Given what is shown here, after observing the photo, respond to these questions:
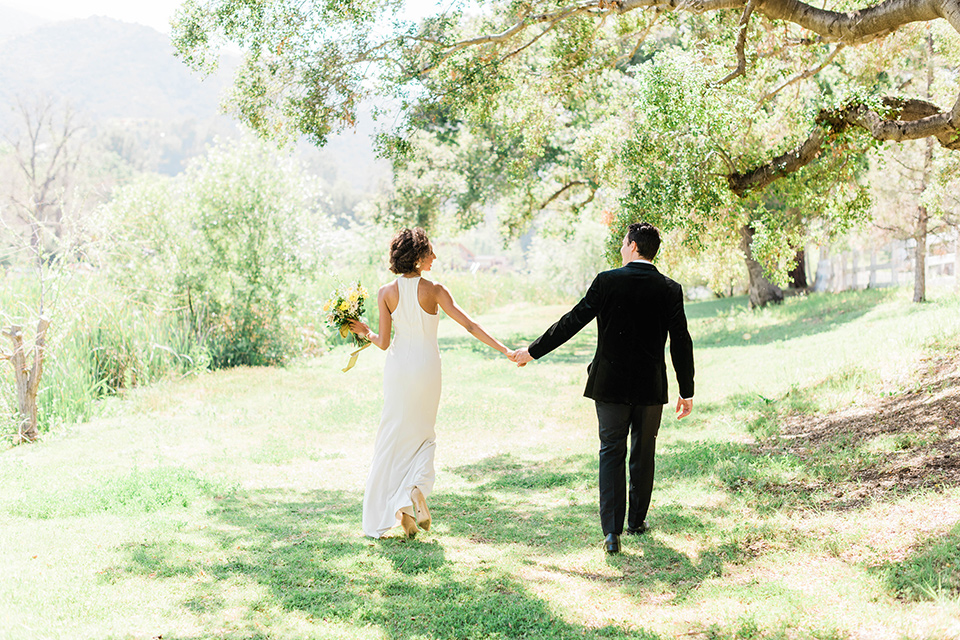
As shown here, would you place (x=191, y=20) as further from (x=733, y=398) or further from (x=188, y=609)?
(x=733, y=398)

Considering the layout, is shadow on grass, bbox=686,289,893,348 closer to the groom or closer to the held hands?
the held hands

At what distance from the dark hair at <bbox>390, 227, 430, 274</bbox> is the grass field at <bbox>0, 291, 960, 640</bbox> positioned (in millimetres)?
2043

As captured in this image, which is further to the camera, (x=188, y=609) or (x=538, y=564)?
(x=538, y=564)

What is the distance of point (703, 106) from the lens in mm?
7637

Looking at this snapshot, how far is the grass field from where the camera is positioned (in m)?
4.04

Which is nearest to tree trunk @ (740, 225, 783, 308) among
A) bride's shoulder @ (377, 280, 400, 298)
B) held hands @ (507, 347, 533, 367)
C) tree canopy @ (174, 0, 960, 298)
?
tree canopy @ (174, 0, 960, 298)

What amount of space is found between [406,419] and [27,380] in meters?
6.46

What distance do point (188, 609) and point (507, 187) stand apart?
65.7 feet

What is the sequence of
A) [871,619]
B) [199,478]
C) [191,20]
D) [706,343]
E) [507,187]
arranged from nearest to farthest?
[871,619], [199,478], [191,20], [706,343], [507,187]

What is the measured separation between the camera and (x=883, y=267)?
30.2 metres

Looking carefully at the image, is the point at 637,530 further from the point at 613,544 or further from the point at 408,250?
the point at 408,250

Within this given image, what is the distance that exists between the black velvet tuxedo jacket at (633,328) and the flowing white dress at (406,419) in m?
1.31

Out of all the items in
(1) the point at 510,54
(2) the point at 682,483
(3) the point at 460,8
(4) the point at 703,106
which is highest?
(3) the point at 460,8

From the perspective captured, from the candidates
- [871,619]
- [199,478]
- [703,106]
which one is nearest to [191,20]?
[199,478]
